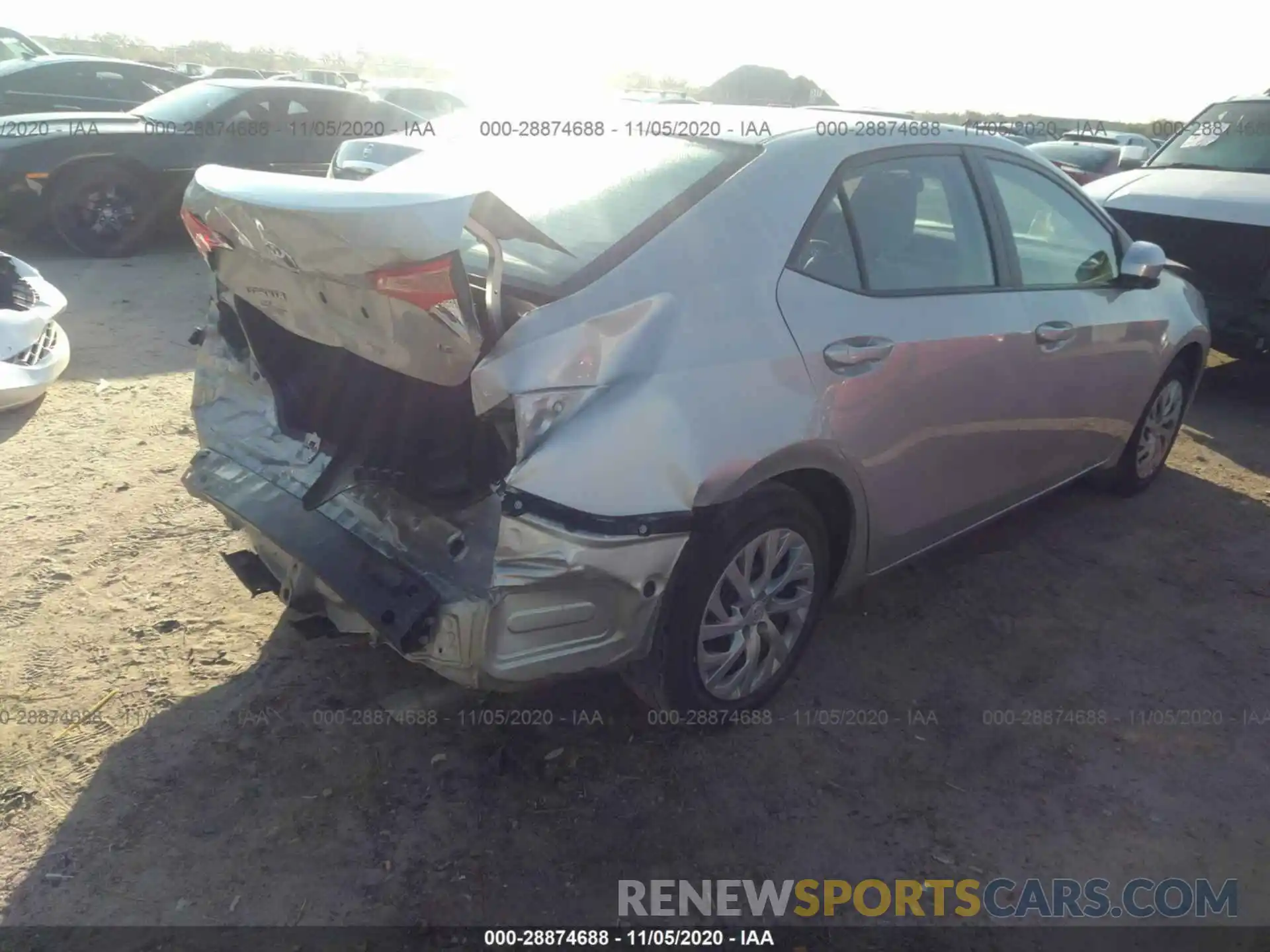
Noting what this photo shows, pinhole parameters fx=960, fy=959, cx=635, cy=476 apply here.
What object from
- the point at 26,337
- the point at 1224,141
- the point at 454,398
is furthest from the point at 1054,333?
the point at 1224,141

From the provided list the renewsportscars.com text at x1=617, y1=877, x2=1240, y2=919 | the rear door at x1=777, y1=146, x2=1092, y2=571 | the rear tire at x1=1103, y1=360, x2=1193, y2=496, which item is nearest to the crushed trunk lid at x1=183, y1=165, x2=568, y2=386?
the rear door at x1=777, y1=146, x2=1092, y2=571

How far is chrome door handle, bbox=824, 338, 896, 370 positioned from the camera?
106 inches

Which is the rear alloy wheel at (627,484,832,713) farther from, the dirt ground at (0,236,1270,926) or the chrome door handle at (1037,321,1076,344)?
the chrome door handle at (1037,321,1076,344)

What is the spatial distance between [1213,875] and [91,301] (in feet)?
24.8

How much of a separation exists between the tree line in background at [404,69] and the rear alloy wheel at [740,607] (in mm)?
16531

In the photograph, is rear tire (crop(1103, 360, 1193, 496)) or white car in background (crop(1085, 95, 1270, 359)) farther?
white car in background (crop(1085, 95, 1270, 359))

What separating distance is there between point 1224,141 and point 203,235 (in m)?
7.66

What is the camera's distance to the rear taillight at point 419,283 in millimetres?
2086

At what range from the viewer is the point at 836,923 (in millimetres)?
2371

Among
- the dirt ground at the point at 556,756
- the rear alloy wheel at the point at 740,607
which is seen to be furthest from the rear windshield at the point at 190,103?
the rear alloy wheel at the point at 740,607

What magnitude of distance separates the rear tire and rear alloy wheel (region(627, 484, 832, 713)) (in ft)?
7.93

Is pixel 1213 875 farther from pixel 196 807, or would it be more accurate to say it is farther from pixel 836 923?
pixel 196 807

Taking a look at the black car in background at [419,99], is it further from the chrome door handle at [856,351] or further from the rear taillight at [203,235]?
the chrome door handle at [856,351]

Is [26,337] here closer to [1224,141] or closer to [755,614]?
[755,614]
